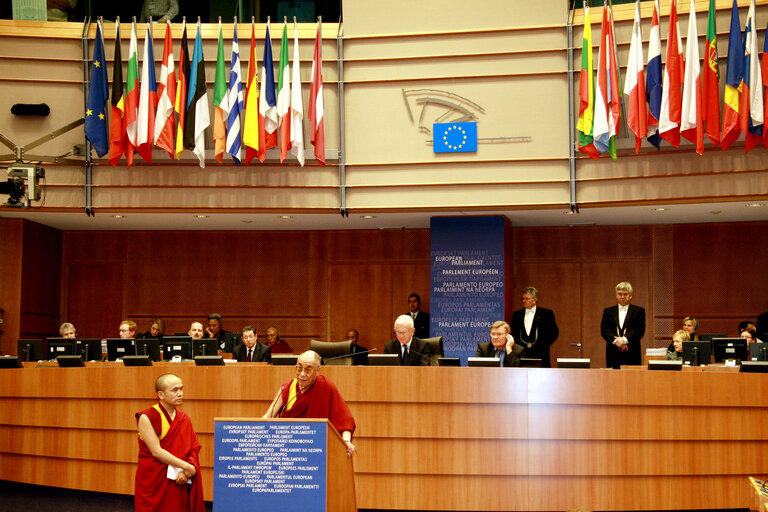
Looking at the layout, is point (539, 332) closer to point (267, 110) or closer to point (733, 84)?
point (733, 84)

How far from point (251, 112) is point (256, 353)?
312 cm

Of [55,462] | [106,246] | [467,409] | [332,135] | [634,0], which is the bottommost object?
[55,462]

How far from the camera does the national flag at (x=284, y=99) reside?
471 inches

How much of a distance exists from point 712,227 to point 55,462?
377 inches

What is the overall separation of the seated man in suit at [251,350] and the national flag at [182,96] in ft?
8.21

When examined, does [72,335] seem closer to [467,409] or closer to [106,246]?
[106,246]

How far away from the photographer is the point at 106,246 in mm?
15180

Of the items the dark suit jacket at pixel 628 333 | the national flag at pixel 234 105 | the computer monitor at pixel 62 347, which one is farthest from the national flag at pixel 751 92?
the computer monitor at pixel 62 347

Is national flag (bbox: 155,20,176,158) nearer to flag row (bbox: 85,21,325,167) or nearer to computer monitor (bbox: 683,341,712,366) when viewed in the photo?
flag row (bbox: 85,21,325,167)

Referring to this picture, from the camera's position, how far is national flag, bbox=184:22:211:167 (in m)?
12.0

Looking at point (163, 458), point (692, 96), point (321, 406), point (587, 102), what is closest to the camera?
point (163, 458)

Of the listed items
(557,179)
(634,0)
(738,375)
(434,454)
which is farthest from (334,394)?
(634,0)

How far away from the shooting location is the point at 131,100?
12.1 m

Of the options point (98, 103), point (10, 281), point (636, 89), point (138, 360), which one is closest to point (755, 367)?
point (636, 89)
